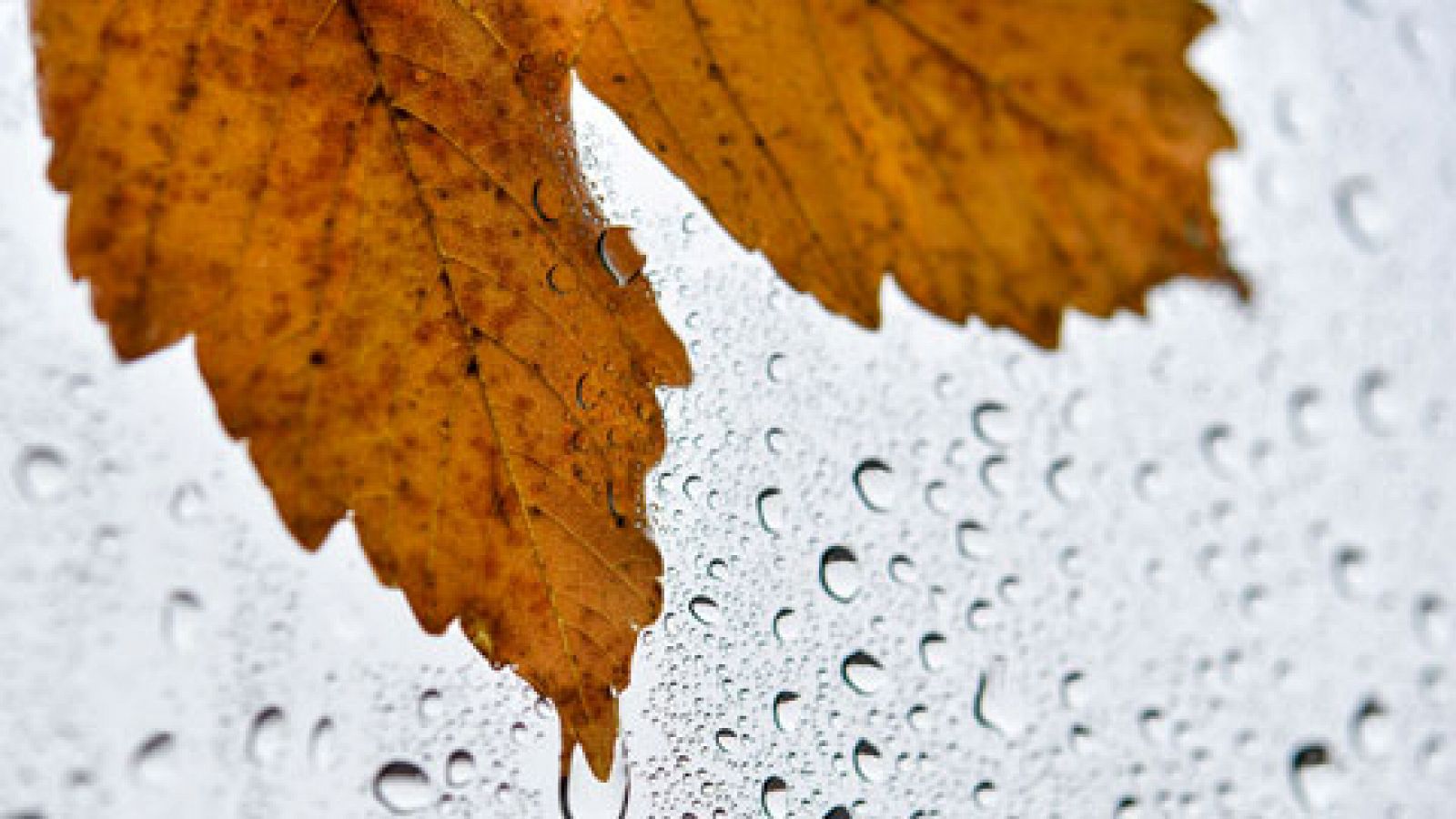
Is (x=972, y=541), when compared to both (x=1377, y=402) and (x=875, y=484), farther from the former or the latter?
(x=1377, y=402)

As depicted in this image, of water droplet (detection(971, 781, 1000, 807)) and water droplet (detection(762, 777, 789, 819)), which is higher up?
water droplet (detection(971, 781, 1000, 807))

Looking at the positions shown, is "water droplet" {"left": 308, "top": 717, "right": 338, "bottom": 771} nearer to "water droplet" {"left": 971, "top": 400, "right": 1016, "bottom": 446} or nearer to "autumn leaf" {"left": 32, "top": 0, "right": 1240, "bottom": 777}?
"autumn leaf" {"left": 32, "top": 0, "right": 1240, "bottom": 777}

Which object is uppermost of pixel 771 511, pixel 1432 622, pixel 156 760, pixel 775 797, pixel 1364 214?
pixel 1364 214


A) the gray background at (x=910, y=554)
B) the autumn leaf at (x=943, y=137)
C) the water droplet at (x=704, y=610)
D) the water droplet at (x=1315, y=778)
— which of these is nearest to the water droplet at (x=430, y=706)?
the gray background at (x=910, y=554)

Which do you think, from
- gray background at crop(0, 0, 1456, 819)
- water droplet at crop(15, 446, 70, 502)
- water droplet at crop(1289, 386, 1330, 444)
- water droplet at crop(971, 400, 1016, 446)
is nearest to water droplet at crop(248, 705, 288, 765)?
gray background at crop(0, 0, 1456, 819)

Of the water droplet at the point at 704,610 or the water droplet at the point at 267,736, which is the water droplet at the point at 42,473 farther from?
the water droplet at the point at 704,610

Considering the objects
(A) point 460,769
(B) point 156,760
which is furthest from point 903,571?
(B) point 156,760
